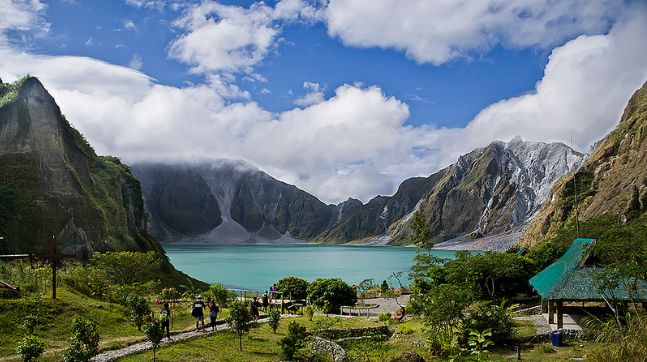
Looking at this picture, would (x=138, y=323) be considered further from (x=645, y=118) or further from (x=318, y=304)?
(x=645, y=118)

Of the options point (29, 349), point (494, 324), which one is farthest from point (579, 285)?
point (29, 349)

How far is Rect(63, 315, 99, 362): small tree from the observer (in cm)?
1305

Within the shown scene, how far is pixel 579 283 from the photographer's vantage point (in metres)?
24.0

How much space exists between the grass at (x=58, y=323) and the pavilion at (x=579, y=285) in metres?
16.6

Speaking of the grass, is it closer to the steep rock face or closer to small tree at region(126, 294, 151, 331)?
small tree at region(126, 294, 151, 331)

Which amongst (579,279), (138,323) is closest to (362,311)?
(579,279)

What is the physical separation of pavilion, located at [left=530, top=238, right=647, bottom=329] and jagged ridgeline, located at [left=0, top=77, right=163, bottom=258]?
1697 inches

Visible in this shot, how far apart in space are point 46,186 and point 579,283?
175ft

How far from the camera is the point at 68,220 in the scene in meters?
56.5

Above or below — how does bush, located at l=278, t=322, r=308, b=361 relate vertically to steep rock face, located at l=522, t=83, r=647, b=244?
below

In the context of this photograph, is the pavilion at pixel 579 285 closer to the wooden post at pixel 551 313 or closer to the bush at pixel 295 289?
the wooden post at pixel 551 313

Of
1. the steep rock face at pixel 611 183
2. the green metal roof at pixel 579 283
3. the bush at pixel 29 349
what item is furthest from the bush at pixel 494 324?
the steep rock face at pixel 611 183

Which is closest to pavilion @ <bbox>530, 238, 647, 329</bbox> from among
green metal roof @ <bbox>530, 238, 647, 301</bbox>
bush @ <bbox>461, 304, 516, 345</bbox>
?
green metal roof @ <bbox>530, 238, 647, 301</bbox>

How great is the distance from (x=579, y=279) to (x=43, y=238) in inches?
1905
